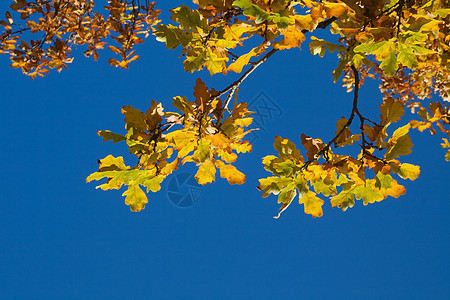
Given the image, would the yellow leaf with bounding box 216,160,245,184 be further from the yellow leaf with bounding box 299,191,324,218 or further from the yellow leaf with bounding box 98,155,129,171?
the yellow leaf with bounding box 98,155,129,171

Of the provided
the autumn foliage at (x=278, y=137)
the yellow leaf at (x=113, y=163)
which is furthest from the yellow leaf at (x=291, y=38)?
the yellow leaf at (x=113, y=163)

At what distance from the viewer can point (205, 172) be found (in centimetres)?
156

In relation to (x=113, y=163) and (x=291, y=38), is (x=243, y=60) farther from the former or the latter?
(x=113, y=163)

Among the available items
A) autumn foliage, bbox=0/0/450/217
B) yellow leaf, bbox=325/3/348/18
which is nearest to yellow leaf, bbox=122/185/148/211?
autumn foliage, bbox=0/0/450/217

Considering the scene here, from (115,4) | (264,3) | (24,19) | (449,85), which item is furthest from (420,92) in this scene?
(24,19)

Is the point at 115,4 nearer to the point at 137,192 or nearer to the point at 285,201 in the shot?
the point at 137,192

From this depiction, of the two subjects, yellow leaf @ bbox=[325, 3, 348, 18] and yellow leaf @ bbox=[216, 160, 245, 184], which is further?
yellow leaf @ bbox=[216, 160, 245, 184]

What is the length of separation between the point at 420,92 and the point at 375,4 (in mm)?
3993

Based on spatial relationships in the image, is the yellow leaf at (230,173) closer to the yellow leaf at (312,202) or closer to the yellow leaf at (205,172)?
the yellow leaf at (205,172)

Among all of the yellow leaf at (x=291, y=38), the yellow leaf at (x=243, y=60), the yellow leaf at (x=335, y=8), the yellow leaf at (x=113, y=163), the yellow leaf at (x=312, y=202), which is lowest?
the yellow leaf at (x=312, y=202)

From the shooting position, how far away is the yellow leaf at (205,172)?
61.1 inches

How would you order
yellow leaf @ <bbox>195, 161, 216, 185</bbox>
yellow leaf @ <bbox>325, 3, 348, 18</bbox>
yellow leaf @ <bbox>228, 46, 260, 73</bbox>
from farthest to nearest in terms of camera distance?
yellow leaf @ <bbox>195, 161, 216, 185</bbox>, yellow leaf @ <bbox>228, 46, 260, 73</bbox>, yellow leaf @ <bbox>325, 3, 348, 18</bbox>

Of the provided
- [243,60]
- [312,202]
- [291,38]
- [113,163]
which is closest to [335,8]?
[291,38]

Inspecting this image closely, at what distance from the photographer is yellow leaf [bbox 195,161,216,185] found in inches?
61.1
